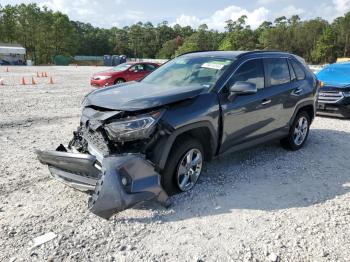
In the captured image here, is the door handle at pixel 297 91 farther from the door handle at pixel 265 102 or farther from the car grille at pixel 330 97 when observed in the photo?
the car grille at pixel 330 97

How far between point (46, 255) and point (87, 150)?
1325 millimetres

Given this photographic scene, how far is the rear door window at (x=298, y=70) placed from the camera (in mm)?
6426

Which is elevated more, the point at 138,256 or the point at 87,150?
the point at 87,150

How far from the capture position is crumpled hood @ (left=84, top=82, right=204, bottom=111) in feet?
13.1

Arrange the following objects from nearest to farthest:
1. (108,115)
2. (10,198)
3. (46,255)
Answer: (46,255), (108,115), (10,198)

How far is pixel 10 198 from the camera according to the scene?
4320 mm

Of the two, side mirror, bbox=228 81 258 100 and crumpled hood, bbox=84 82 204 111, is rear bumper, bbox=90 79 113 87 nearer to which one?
crumpled hood, bbox=84 82 204 111

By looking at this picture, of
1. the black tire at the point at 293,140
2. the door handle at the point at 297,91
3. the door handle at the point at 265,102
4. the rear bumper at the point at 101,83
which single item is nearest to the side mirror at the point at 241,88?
the door handle at the point at 265,102

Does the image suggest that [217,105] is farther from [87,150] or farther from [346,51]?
[346,51]

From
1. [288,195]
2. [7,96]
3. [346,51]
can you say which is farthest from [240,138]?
[346,51]

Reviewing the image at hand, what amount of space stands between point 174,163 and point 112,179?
86cm

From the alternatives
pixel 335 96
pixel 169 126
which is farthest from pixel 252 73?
→ pixel 335 96

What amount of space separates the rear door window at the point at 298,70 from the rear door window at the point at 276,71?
31cm

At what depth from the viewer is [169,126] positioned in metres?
4.03
